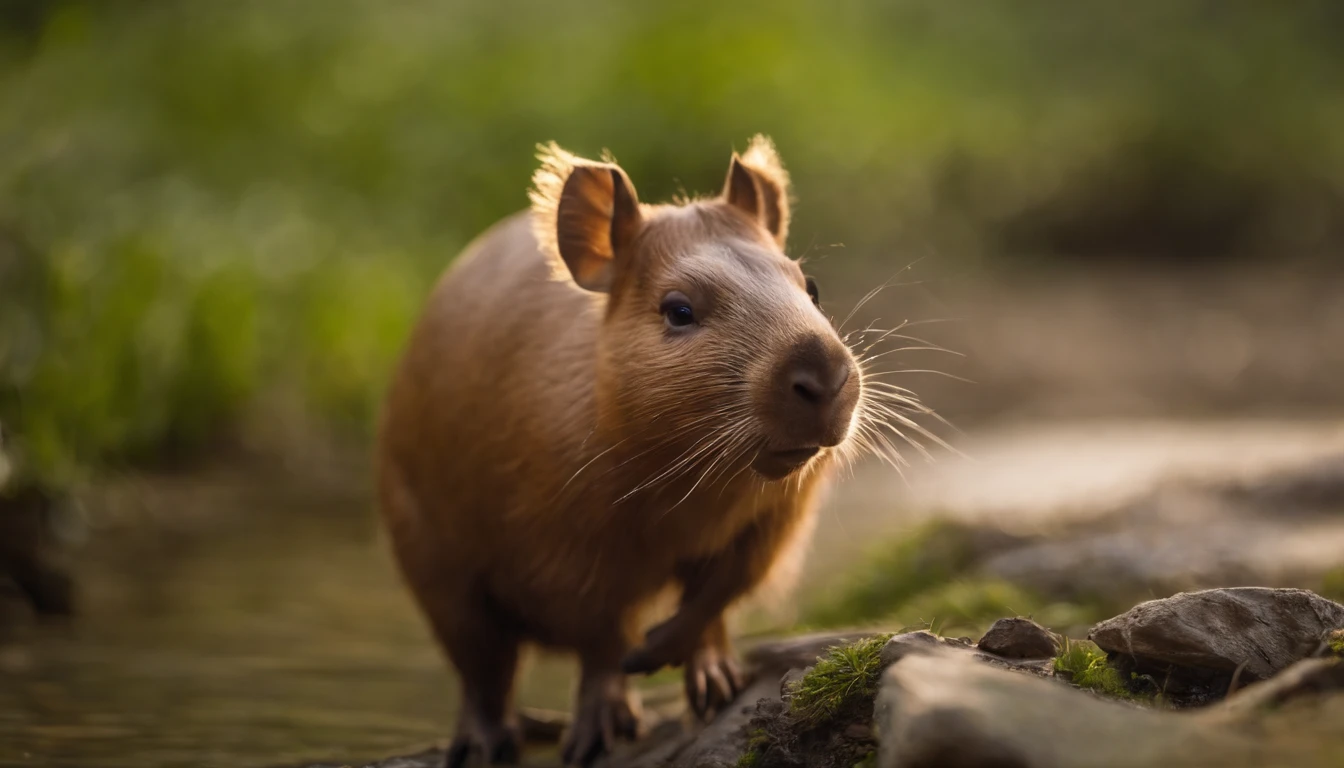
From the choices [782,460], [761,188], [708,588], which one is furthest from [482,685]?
[761,188]

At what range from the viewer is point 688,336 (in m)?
4.04

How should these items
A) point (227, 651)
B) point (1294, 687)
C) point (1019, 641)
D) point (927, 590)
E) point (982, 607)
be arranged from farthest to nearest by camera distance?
point (927, 590)
point (227, 651)
point (982, 607)
point (1019, 641)
point (1294, 687)

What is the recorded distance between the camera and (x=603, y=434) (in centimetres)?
422

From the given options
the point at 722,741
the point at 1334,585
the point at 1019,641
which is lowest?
the point at 722,741

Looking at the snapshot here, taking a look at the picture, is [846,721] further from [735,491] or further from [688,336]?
Answer: [688,336]

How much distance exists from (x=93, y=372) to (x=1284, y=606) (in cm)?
617

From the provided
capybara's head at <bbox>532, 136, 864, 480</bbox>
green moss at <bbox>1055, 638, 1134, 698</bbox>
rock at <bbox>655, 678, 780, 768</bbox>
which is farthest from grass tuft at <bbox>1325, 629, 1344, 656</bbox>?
rock at <bbox>655, 678, 780, 768</bbox>

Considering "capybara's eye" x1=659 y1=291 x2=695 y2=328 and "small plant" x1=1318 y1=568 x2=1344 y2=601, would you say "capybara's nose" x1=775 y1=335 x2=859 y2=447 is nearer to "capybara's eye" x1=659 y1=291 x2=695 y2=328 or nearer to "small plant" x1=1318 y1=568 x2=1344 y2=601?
"capybara's eye" x1=659 y1=291 x2=695 y2=328

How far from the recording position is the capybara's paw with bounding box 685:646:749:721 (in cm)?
482

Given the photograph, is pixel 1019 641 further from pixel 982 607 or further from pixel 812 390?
pixel 982 607

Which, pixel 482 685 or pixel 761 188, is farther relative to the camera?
pixel 482 685

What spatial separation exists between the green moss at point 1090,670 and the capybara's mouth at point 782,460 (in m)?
0.76

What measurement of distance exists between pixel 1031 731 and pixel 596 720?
7.51ft

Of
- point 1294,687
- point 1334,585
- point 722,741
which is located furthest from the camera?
point 1334,585
